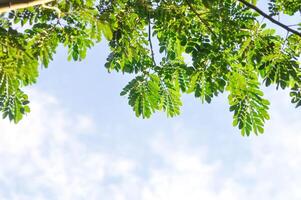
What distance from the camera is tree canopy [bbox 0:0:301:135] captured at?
6.28 m

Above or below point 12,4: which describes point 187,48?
above

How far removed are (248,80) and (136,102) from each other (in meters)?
1.68

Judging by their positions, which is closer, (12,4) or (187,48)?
(12,4)

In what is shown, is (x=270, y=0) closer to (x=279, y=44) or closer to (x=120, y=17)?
(x=279, y=44)

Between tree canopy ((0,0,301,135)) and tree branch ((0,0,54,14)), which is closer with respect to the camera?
tree branch ((0,0,54,14))

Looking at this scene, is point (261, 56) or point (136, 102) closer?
point (261, 56)

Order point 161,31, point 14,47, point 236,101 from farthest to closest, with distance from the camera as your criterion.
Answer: point 161,31 → point 236,101 → point 14,47

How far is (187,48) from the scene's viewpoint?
21.7ft

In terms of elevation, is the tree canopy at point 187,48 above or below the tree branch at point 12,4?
above

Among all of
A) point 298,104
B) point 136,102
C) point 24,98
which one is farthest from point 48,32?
point 298,104

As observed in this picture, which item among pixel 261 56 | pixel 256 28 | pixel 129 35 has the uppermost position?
pixel 129 35

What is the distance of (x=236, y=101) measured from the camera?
6.71m

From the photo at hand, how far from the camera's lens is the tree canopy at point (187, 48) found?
6277mm

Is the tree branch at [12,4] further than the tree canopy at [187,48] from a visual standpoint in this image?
No
